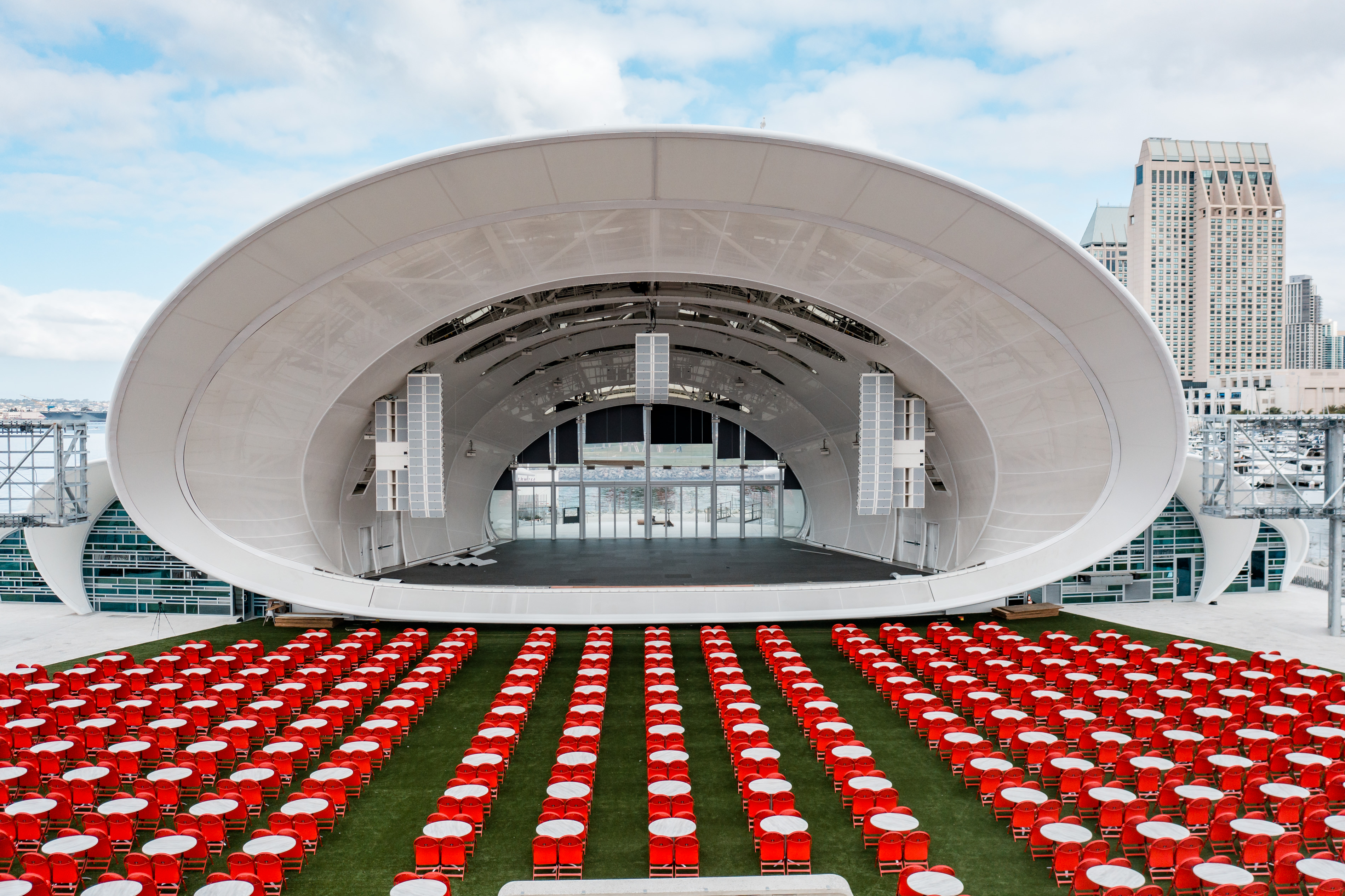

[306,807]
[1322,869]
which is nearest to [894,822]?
[1322,869]

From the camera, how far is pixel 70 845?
808cm

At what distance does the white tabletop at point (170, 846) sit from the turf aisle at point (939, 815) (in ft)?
21.3

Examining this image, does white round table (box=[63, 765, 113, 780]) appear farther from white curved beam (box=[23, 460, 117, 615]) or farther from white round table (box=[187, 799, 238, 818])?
white curved beam (box=[23, 460, 117, 615])

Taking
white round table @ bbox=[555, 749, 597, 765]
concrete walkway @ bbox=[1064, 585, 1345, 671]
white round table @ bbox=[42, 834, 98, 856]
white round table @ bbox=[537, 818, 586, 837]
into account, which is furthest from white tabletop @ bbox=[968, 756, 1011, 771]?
concrete walkway @ bbox=[1064, 585, 1345, 671]

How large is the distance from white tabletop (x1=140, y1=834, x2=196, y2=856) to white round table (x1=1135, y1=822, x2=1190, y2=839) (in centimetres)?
875

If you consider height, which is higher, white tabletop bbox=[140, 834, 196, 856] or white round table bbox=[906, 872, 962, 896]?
white round table bbox=[906, 872, 962, 896]

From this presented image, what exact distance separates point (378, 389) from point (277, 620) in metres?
6.97

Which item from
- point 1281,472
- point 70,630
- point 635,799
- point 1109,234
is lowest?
point 70,630

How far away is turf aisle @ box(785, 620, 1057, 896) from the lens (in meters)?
8.43

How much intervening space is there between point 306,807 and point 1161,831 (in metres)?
9.18

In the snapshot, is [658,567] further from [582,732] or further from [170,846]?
[170,846]

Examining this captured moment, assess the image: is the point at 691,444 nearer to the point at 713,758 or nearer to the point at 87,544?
the point at 87,544

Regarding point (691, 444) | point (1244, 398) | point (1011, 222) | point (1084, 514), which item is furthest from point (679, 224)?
point (1244, 398)

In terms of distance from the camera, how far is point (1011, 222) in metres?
16.2
